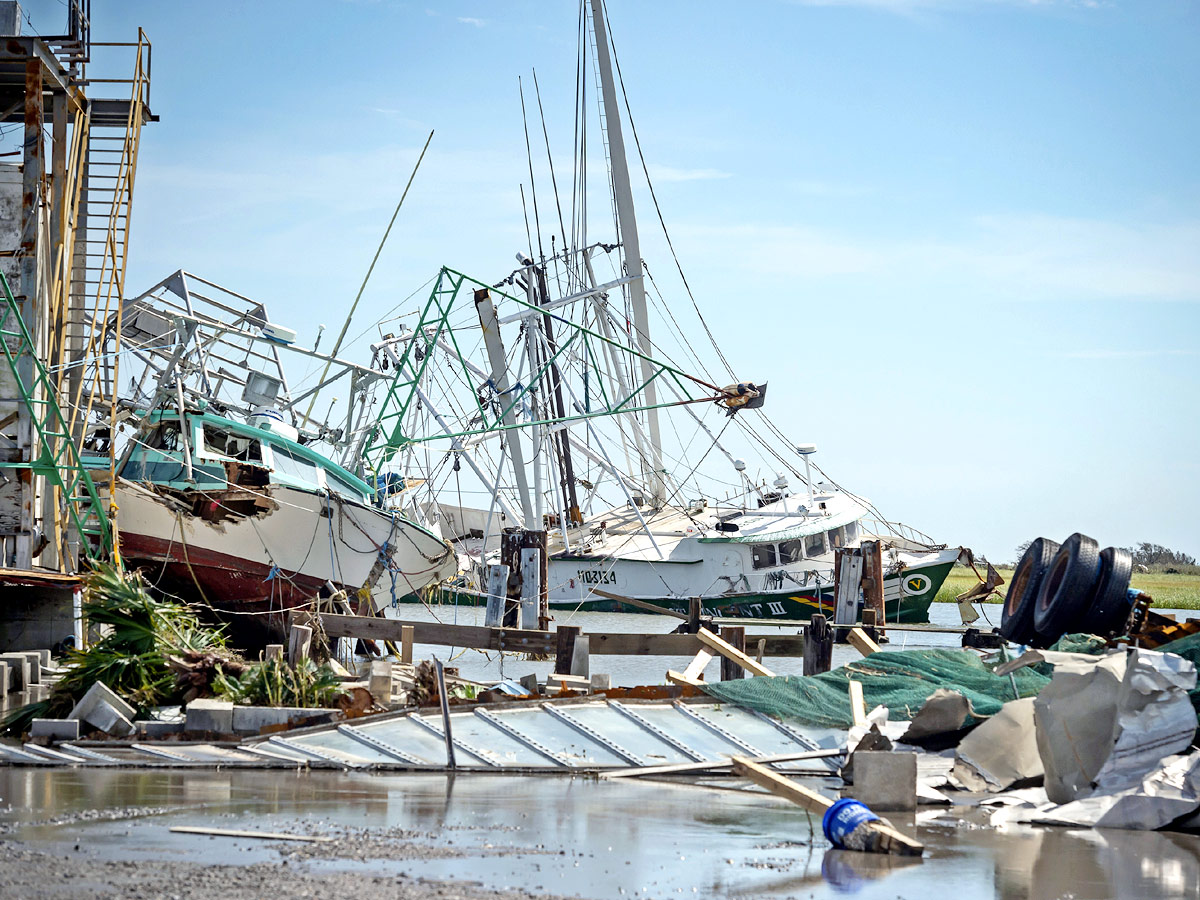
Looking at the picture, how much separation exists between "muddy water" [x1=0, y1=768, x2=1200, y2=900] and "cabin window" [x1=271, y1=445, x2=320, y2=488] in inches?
696

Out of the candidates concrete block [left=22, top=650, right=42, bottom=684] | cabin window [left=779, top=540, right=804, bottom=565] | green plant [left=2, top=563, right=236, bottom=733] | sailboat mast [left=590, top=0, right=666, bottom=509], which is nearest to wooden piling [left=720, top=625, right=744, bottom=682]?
green plant [left=2, top=563, right=236, bottom=733]

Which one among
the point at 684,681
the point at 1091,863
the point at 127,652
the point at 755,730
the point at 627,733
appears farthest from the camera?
the point at 127,652

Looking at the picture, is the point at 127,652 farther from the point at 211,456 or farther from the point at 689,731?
the point at 211,456

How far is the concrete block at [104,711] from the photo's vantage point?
12.8 metres

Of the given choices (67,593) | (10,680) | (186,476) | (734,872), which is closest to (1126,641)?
(734,872)

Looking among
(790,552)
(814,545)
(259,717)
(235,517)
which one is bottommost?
(259,717)

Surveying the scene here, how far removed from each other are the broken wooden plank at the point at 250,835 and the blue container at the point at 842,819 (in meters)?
3.21

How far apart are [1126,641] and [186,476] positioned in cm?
1890

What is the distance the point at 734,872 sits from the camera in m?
7.95

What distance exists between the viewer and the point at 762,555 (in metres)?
51.9

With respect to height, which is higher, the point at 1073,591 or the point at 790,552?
the point at 790,552

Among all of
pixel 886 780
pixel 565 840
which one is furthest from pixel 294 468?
pixel 565 840

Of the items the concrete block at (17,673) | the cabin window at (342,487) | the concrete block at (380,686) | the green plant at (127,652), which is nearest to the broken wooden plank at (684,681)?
the concrete block at (380,686)

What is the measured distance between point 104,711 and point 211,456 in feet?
48.6
